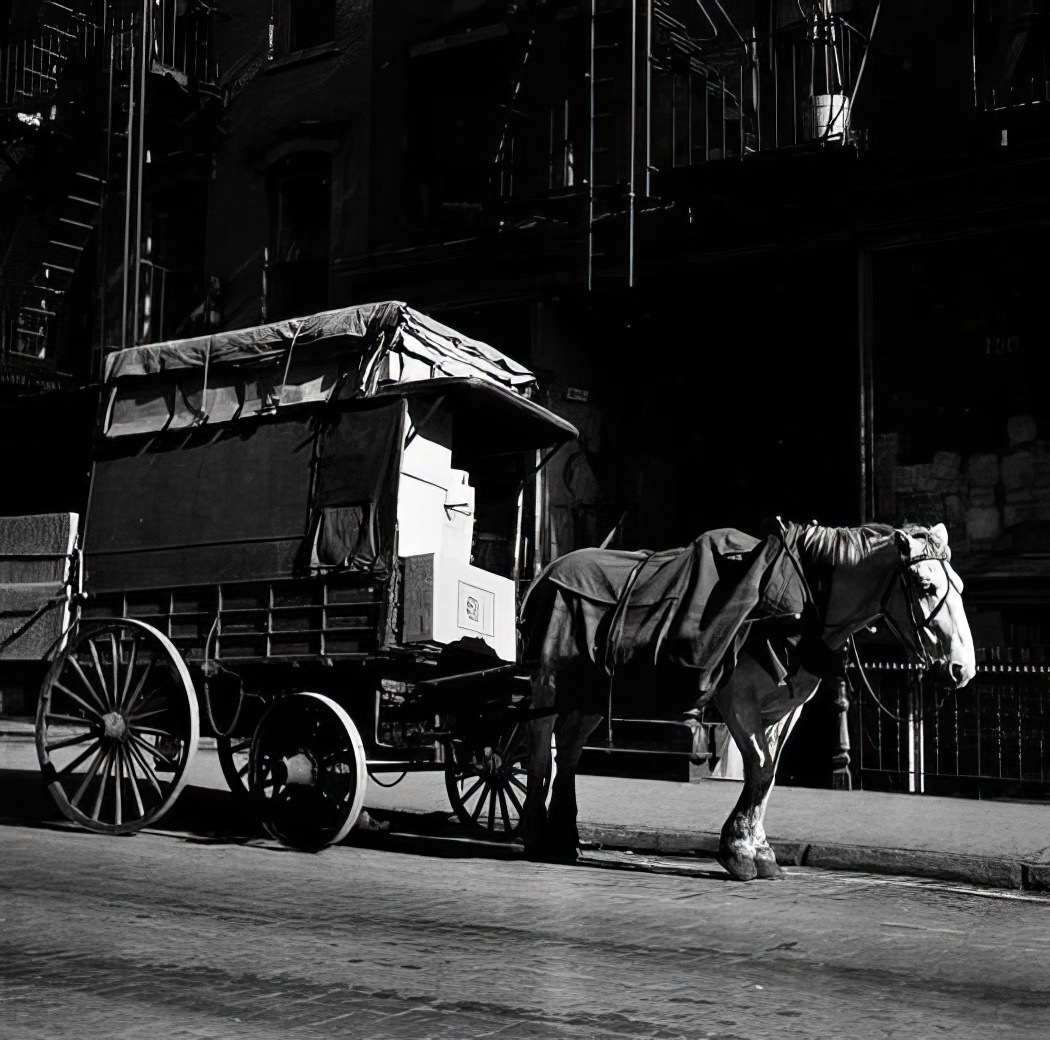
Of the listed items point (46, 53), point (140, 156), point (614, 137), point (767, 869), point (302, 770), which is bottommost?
point (767, 869)

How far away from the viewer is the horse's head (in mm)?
9164

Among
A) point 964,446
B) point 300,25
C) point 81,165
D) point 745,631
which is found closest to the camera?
point 745,631

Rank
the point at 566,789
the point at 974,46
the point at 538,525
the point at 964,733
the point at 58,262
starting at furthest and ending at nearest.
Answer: the point at 58,262 < the point at 538,525 < the point at 974,46 < the point at 964,733 < the point at 566,789

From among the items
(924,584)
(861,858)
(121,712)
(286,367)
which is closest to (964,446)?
(861,858)

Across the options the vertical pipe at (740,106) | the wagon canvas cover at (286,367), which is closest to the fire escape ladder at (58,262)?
the vertical pipe at (740,106)

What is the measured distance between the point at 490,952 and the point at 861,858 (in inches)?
175

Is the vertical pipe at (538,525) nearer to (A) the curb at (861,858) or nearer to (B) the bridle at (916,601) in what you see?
(A) the curb at (861,858)

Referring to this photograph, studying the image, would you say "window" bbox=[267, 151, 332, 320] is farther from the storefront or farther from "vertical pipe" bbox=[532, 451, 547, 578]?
the storefront

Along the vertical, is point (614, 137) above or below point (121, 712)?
above

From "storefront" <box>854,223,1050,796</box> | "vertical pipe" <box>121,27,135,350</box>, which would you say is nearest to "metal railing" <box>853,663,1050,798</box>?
"storefront" <box>854,223,1050,796</box>

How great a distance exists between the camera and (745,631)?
9477 millimetres

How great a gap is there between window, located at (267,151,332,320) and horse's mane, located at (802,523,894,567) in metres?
12.8

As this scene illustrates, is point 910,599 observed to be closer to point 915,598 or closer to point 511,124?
point 915,598

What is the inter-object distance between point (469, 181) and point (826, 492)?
6246mm
